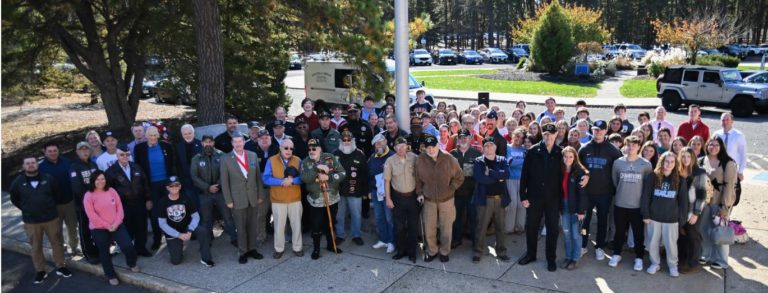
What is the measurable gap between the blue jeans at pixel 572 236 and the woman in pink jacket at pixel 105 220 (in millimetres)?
5169

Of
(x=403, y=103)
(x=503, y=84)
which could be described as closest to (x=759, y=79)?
(x=503, y=84)

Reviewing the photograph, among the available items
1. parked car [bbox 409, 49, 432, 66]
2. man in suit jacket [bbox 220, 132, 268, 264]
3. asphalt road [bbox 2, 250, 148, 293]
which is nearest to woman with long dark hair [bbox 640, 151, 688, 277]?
man in suit jacket [bbox 220, 132, 268, 264]

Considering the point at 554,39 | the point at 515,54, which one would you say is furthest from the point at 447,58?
the point at 554,39

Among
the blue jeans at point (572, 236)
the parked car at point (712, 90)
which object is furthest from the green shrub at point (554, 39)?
the blue jeans at point (572, 236)

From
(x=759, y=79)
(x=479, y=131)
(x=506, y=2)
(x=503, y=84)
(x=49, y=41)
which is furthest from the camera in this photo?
(x=506, y=2)

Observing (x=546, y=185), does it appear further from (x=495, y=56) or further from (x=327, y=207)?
(x=495, y=56)

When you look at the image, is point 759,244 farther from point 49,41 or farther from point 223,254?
point 49,41

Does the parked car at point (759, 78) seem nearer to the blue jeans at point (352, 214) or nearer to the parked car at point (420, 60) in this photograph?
the blue jeans at point (352, 214)

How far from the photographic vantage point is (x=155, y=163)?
7469mm

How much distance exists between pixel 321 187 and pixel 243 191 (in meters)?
0.97

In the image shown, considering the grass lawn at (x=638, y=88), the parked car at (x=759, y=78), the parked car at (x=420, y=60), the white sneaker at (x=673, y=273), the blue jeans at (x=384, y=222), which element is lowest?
the white sneaker at (x=673, y=273)

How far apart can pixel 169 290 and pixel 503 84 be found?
1001 inches

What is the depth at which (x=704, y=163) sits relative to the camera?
677 cm

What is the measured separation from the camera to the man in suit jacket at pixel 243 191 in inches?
273
